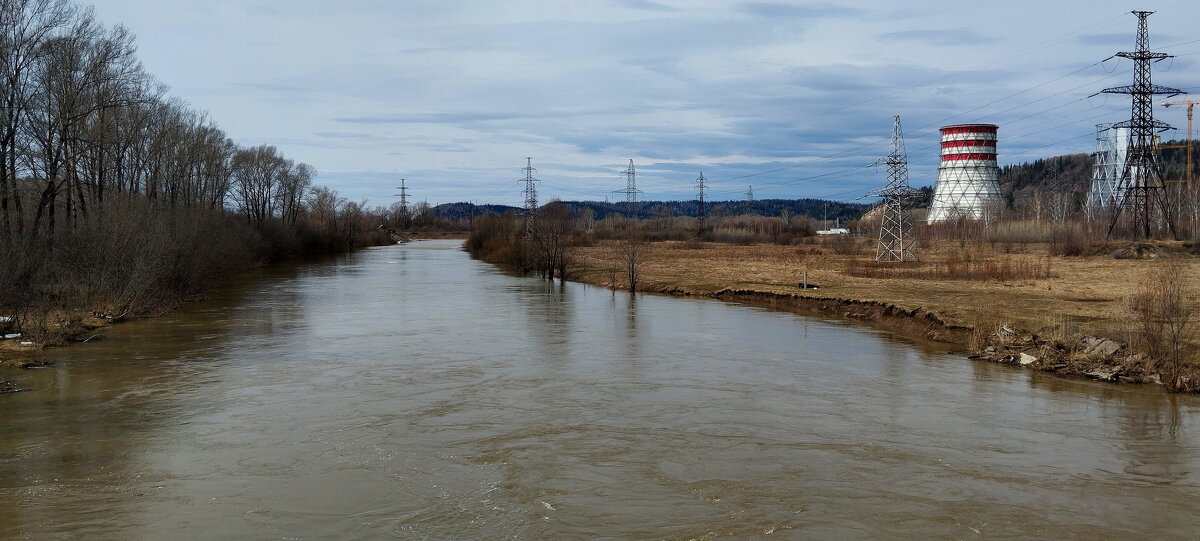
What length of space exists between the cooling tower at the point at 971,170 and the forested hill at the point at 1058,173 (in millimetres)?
55973

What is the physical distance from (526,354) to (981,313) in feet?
38.4

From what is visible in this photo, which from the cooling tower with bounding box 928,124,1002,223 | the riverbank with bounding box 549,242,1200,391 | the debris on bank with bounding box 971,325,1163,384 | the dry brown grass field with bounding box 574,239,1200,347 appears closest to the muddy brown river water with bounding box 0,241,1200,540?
the debris on bank with bounding box 971,325,1163,384

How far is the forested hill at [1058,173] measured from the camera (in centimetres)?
14138

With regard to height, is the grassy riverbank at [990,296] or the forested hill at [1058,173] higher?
the forested hill at [1058,173]

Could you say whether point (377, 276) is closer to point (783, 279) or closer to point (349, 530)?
point (783, 279)

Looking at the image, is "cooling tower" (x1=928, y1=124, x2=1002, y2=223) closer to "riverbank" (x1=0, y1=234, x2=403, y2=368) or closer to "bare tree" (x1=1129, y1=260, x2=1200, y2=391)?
"bare tree" (x1=1129, y1=260, x2=1200, y2=391)

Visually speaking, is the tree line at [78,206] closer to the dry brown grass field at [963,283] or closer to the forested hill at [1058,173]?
the dry brown grass field at [963,283]

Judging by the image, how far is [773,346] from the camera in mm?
19734

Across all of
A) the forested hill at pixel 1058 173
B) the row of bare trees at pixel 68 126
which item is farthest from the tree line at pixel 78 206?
the forested hill at pixel 1058 173

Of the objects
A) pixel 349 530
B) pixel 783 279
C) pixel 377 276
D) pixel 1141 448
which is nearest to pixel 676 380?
pixel 1141 448

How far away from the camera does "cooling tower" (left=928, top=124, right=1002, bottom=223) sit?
3504 inches

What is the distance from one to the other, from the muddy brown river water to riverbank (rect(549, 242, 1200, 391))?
2.87 ft

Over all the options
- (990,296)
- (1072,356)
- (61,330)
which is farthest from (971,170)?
(61,330)

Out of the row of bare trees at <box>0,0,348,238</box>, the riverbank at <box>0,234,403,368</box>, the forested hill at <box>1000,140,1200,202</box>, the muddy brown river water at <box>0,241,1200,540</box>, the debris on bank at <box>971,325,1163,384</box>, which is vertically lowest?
the muddy brown river water at <box>0,241,1200,540</box>
